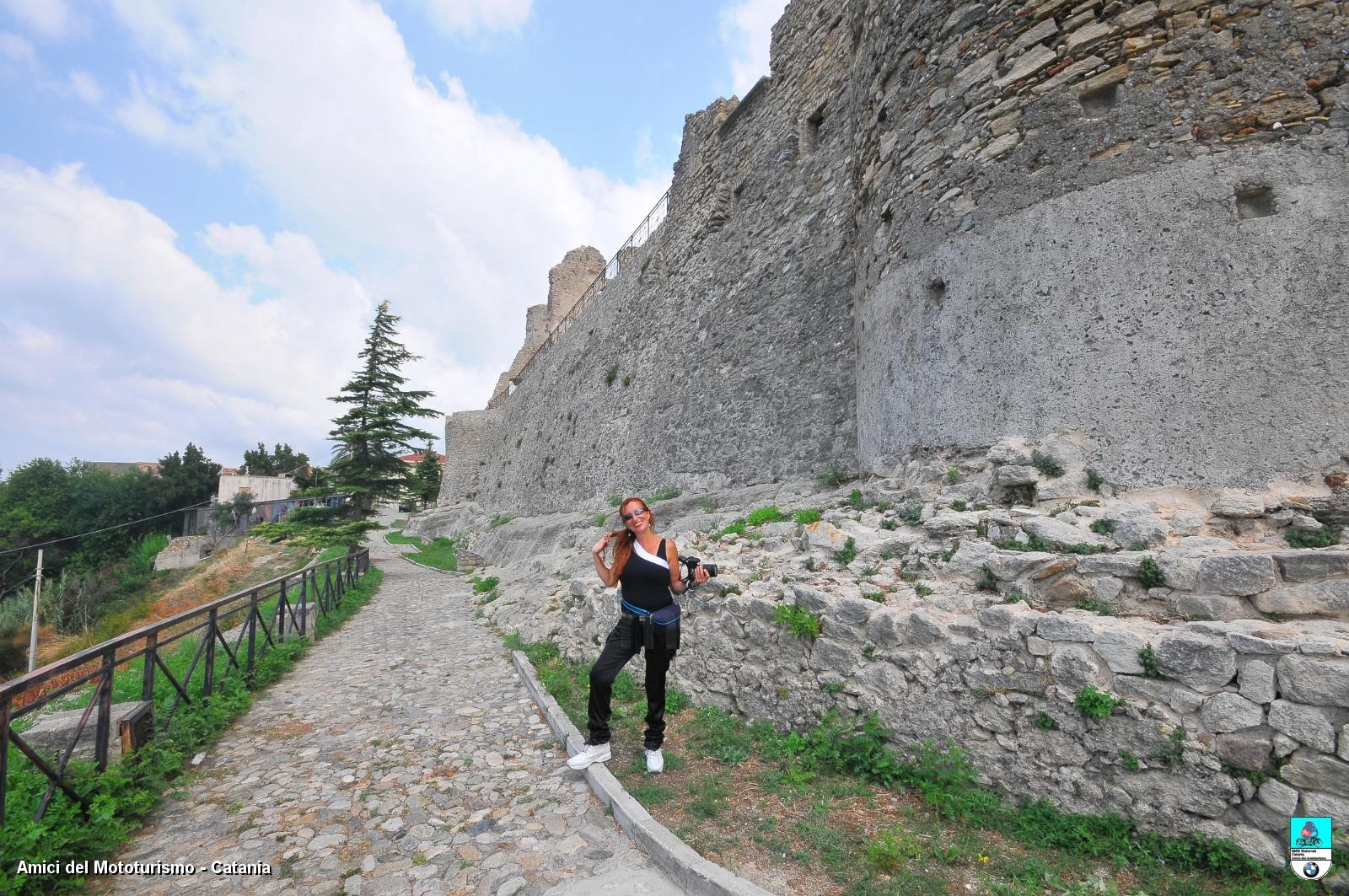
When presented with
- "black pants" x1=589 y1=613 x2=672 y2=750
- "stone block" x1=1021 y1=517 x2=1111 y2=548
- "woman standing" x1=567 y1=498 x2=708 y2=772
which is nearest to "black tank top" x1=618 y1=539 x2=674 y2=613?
"woman standing" x1=567 y1=498 x2=708 y2=772

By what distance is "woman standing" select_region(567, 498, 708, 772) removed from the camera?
4.12 meters

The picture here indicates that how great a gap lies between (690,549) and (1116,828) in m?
4.18

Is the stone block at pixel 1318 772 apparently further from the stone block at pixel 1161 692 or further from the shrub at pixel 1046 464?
the shrub at pixel 1046 464

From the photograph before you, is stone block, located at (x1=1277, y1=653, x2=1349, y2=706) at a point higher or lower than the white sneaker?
higher

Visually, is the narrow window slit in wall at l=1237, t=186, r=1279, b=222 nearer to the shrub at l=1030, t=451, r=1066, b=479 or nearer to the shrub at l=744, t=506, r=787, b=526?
the shrub at l=1030, t=451, r=1066, b=479

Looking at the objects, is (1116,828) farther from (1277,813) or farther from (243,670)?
(243,670)

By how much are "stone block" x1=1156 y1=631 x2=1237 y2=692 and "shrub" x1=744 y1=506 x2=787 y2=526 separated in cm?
408

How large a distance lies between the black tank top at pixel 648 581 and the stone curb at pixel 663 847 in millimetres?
1156

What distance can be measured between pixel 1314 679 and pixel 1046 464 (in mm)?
1932

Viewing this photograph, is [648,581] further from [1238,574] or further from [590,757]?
[1238,574]

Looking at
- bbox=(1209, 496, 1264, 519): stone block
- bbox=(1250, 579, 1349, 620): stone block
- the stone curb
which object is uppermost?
bbox=(1209, 496, 1264, 519): stone block

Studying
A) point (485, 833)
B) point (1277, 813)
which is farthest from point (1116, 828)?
point (485, 833)

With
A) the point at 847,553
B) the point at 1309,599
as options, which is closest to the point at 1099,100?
the point at 1309,599

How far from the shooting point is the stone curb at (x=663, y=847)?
2795 mm
